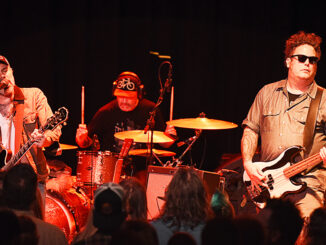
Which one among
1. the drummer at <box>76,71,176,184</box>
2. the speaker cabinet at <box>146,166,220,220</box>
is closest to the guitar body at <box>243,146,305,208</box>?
the speaker cabinet at <box>146,166,220,220</box>

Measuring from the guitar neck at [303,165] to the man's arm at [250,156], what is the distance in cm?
29

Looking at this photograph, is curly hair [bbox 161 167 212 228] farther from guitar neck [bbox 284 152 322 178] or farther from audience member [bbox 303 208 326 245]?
guitar neck [bbox 284 152 322 178]

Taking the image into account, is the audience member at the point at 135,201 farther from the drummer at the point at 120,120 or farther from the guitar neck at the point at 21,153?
the drummer at the point at 120,120

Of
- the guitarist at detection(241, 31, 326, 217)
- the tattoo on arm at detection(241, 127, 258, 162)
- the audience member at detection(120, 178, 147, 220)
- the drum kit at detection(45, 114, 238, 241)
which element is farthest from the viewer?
the drum kit at detection(45, 114, 238, 241)

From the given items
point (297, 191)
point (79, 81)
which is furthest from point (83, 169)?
point (297, 191)

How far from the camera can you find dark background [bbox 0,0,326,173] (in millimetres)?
8945

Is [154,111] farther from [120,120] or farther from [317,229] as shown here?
[317,229]

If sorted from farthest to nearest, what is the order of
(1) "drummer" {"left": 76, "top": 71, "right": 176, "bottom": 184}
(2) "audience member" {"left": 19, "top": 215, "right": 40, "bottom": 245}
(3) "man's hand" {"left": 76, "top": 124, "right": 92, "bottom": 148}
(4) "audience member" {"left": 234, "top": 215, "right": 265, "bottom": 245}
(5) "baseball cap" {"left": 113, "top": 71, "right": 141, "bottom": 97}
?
(1) "drummer" {"left": 76, "top": 71, "right": 176, "bottom": 184}, (5) "baseball cap" {"left": 113, "top": 71, "right": 141, "bottom": 97}, (3) "man's hand" {"left": 76, "top": 124, "right": 92, "bottom": 148}, (2) "audience member" {"left": 19, "top": 215, "right": 40, "bottom": 245}, (4) "audience member" {"left": 234, "top": 215, "right": 265, "bottom": 245}

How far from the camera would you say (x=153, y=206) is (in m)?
7.25

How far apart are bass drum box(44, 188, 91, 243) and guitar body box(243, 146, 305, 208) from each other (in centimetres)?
241

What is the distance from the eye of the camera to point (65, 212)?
23.9ft

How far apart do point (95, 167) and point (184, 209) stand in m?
3.77

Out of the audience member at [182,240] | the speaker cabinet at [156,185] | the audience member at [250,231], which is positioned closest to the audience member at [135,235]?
the audience member at [182,240]

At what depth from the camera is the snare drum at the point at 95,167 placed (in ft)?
25.7
